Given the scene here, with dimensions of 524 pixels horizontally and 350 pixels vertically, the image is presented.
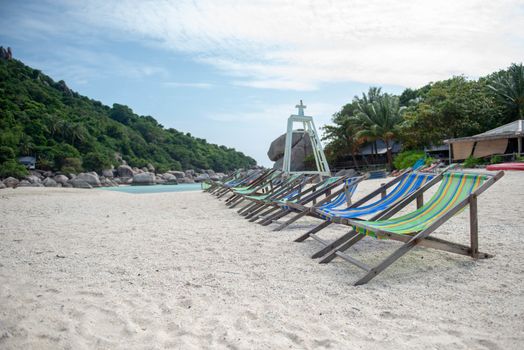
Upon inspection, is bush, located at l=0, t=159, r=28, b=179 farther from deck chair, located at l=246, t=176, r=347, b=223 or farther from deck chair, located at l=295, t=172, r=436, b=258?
deck chair, located at l=295, t=172, r=436, b=258

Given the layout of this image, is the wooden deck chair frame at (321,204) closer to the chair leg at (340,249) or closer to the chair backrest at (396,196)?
the chair backrest at (396,196)

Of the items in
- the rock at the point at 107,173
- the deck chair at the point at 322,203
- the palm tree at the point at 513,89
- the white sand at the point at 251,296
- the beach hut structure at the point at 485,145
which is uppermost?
the palm tree at the point at 513,89

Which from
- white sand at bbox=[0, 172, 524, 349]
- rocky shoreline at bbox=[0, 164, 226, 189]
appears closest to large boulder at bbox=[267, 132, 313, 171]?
rocky shoreline at bbox=[0, 164, 226, 189]

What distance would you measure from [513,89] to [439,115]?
746 centimetres

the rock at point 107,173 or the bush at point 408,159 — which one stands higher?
the bush at point 408,159

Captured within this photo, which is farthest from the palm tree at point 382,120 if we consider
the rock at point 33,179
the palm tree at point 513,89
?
the rock at point 33,179

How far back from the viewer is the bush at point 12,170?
3447cm

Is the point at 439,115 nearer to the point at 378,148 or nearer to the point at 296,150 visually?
the point at 378,148

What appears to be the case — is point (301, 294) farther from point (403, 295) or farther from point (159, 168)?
point (159, 168)

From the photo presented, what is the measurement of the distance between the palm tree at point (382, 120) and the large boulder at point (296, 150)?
16.9 feet

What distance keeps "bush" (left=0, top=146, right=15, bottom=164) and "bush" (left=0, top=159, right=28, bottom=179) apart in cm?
106

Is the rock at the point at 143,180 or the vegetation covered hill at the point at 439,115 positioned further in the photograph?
the rock at the point at 143,180

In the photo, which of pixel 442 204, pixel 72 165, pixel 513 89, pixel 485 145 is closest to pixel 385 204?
pixel 442 204

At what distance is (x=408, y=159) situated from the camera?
22.1 metres
